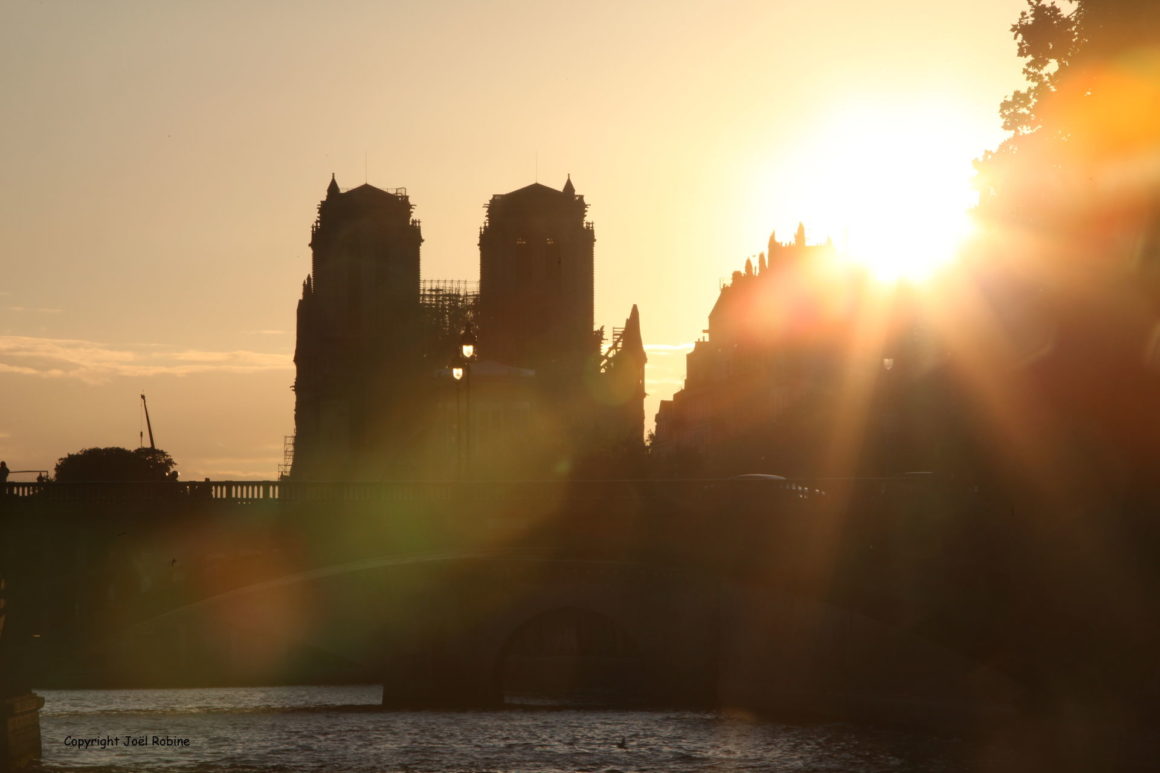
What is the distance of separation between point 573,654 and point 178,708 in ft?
66.4

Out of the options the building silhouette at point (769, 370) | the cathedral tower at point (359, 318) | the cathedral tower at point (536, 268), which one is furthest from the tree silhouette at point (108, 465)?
the building silhouette at point (769, 370)

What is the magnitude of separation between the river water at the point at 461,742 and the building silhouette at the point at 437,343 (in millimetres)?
49361

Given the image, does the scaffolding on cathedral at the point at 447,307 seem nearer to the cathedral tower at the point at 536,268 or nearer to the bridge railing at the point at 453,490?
the cathedral tower at the point at 536,268

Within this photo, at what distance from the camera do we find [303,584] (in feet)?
225

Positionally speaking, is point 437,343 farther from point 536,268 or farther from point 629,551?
point 629,551

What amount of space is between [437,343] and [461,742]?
302 ft

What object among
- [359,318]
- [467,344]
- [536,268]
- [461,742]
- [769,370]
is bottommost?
[461,742]

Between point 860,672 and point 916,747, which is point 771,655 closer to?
point 860,672

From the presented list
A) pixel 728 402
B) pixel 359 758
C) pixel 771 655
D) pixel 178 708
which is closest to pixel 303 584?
pixel 178 708

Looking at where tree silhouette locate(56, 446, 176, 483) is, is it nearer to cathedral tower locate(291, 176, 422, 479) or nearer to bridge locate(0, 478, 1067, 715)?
cathedral tower locate(291, 176, 422, 479)

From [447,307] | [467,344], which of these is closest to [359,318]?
[447,307]

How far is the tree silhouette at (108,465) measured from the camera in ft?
410

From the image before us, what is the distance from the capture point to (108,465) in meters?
128

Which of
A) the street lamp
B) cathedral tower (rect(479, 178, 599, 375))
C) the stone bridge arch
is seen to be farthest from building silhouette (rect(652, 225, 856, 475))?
the street lamp
